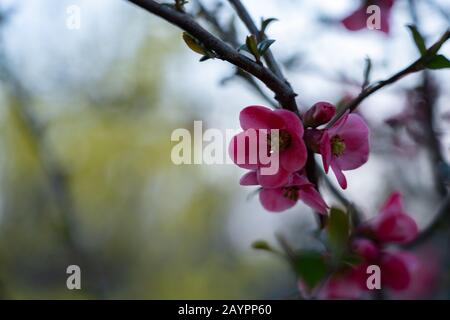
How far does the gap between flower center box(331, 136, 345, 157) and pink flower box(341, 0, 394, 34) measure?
2.06 ft

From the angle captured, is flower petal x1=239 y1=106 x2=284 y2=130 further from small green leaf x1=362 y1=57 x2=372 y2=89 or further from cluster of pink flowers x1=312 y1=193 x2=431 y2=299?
cluster of pink flowers x1=312 y1=193 x2=431 y2=299

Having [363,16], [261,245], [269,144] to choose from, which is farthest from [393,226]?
[363,16]

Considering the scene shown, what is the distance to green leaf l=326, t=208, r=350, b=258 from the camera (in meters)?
0.89

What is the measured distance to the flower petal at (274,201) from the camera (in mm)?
933

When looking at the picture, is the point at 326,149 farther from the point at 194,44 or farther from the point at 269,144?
the point at 194,44

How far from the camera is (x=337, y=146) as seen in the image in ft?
2.86

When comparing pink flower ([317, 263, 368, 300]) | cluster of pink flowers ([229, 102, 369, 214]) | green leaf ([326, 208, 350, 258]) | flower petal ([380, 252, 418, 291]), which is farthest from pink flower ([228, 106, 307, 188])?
flower petal ([380, 252, 418, 291])

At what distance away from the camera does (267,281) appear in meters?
5.10

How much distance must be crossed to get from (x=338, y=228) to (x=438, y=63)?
264 millimetres

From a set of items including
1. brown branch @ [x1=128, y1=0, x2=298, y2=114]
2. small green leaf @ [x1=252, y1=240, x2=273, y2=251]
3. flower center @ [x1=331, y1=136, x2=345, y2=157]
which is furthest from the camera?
small green leaf @ [x1=252, y1=240, x2=273, y2=251]

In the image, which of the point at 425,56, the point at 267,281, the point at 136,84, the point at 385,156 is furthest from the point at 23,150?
the point at 425,56

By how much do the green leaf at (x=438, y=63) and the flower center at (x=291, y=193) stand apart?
0.25 m

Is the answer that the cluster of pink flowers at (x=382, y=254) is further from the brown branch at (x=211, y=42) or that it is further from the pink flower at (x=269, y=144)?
the brown branch at (x=211, y=42)

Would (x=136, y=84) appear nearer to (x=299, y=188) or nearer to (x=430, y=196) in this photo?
(x=430, y=196)
